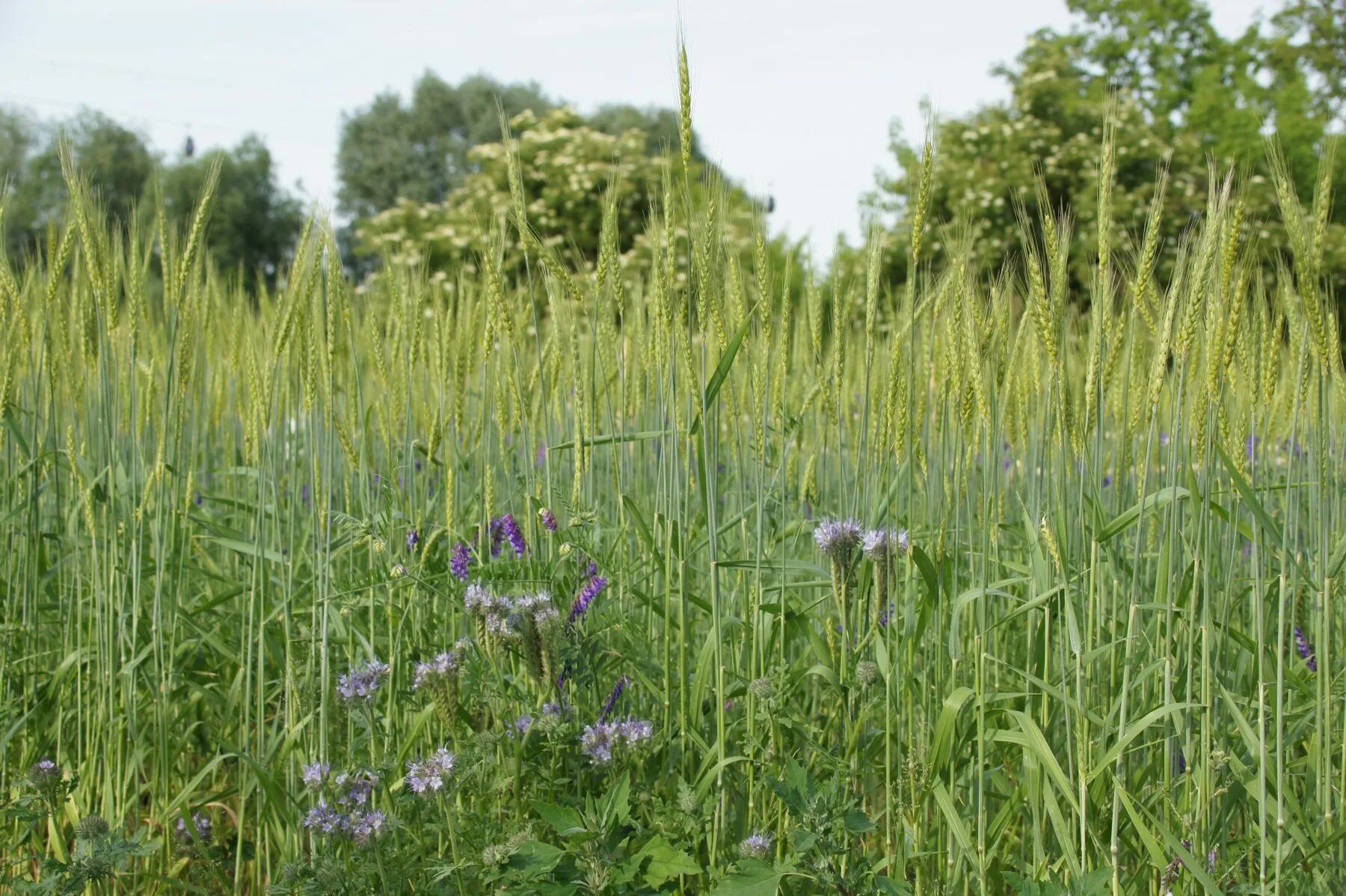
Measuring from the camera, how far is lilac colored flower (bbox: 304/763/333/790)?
58.3 inches

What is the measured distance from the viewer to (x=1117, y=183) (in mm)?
12711

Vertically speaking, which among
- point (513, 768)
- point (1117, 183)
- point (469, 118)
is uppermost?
point (469, 118)

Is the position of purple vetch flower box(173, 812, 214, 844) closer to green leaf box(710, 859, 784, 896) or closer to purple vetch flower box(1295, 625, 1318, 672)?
green leaf box(710, 859, 784, 896)

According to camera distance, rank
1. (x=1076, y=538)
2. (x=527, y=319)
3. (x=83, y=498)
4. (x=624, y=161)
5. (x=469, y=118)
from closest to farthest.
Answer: (x=1076, y=538)
(x=83, y=498)
(x=527, y=319)
(x=624, y=161)
(x=469, y=118)

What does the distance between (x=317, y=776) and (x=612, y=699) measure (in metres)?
0.46

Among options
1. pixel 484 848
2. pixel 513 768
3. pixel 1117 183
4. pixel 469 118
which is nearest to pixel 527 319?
pixel 513 768

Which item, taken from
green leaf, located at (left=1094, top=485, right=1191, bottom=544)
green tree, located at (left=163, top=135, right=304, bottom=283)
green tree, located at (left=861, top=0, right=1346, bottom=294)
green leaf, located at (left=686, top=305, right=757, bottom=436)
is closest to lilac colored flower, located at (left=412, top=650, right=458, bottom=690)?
green leaf, located at (left=686, top=305, right=757, bottom=436)

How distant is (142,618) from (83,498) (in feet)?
0.81

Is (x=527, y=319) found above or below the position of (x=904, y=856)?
above

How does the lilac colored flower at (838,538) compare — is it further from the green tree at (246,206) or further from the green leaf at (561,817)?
the green tree at (246,206)

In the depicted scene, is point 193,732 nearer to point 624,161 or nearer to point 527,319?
point 527,319

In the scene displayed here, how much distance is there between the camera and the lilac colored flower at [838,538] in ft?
4.86

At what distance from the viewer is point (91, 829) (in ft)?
4.99

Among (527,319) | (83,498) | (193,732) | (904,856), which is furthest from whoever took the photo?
(527,319)
